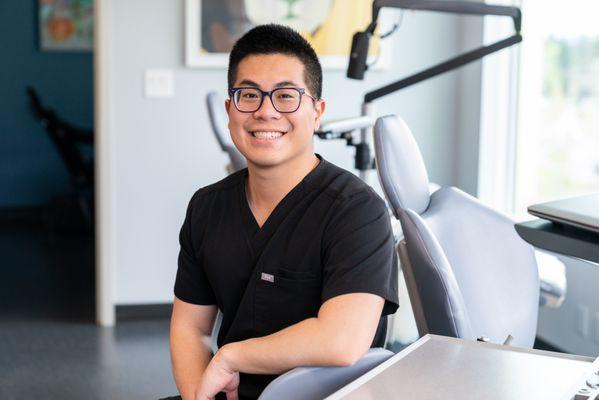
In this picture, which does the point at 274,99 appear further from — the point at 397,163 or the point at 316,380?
the point at 316,380

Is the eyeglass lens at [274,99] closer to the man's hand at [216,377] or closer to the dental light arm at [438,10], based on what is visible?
the man's hand at [216,377]

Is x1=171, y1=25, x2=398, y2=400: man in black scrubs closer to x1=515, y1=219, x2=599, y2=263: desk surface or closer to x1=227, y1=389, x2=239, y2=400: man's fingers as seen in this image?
x1=227, y1=389, x2=239, y2=400: man's fingers

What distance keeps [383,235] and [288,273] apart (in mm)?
179

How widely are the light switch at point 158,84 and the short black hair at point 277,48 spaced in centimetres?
224

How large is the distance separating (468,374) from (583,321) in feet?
6.82

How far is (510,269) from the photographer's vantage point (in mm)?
1822

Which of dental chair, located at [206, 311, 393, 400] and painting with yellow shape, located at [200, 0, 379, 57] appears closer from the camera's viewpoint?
dental chair, located at [206, 311, 393, 400]

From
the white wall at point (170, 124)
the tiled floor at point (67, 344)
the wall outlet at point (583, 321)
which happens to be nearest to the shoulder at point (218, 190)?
the tiled floor at point (67, 344)

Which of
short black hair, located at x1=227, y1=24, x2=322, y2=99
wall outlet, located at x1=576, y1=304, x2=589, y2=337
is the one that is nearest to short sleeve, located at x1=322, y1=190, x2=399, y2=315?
short black hair, located at x1=227, y1=24, x2=322, y2=99

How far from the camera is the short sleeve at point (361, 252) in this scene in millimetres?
1433

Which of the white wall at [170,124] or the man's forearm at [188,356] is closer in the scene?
the man's forearm at [188,356]

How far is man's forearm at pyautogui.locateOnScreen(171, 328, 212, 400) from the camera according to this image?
1.59 m

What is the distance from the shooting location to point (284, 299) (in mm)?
1514

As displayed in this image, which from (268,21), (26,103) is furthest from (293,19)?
(26,103)
